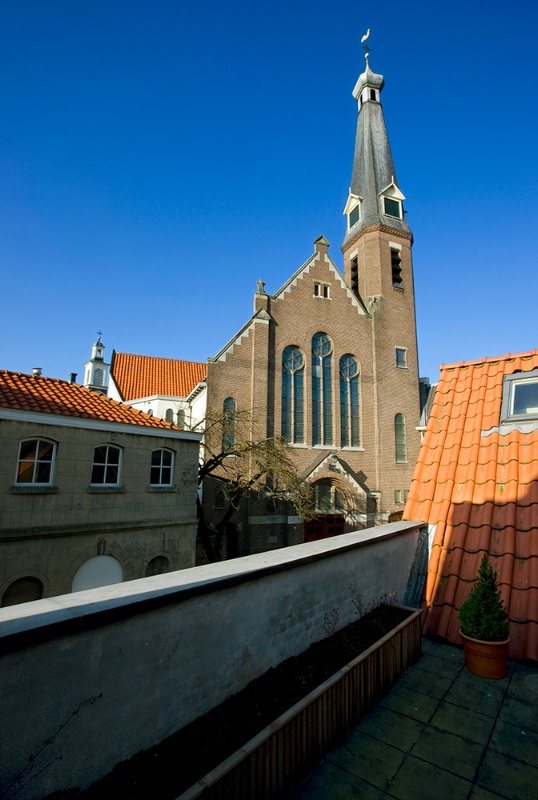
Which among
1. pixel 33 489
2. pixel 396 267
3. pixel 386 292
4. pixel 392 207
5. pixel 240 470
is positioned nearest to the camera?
pixel 33 489

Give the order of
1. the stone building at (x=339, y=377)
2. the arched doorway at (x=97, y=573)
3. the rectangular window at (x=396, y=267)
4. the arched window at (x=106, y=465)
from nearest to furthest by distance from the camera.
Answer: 1. the arched doorway at (x=97, y=573)
2. the arched window at (x=106, y=465)
3. the stone building at (x=339, y=377)
4. the rectangular window at (x=396, y=267)

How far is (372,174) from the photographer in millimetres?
27719

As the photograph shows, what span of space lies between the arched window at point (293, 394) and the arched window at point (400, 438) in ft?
20.3

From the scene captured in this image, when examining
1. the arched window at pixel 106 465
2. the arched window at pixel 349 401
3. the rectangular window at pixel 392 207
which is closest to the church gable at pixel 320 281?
the arched window at pixel 349 401

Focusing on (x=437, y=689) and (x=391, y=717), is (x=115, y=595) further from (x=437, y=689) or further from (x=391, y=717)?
(x=437, y=689)

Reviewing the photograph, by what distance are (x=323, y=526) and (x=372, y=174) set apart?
80.5ft

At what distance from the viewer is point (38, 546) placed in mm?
10227

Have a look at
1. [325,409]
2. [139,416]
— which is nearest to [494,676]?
[139,416]

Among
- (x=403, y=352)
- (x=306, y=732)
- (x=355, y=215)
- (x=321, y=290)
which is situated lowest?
(x=306, y=732)

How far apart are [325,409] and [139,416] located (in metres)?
12.0

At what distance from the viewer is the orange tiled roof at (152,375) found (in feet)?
97.4

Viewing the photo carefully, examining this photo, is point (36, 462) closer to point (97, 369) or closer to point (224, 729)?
point (224, 729)

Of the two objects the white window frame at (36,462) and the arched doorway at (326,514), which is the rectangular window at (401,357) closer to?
the arched doorway at (326,514)

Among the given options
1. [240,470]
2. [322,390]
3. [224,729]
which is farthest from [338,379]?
[224,729]
